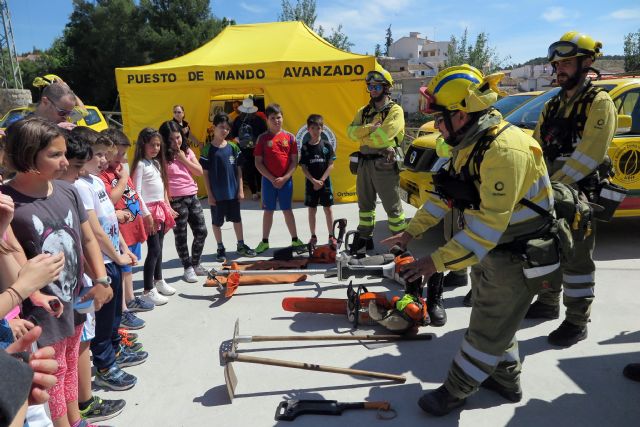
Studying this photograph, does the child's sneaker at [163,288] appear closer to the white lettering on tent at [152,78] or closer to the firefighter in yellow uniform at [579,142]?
the firefighter in yellow uniform at [579,142]

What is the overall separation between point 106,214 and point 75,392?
1213 millimetres

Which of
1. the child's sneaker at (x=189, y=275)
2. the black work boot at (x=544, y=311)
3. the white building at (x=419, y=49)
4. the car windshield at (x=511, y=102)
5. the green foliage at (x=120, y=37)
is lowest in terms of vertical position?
the black work boot at (x=544, y=311)

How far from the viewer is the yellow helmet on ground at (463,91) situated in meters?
2.52

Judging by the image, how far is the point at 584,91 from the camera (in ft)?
12.0

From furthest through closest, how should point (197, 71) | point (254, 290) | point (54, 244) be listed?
point (197, 71), point (254, 290), point (54, 244)

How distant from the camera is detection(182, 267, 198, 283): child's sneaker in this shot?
5234 mm

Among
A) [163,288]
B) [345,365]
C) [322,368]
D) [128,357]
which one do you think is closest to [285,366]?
[322,368]

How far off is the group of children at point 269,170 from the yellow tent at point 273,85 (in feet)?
10.1

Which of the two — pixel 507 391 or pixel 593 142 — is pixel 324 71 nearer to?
pixel 593 142

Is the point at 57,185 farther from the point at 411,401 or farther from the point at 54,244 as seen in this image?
the point at 411,401

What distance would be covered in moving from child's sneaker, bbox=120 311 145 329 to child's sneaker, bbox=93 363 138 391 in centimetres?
91

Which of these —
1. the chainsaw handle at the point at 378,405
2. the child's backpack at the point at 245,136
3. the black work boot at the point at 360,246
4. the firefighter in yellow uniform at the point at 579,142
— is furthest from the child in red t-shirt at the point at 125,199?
the child's backpack at the point at 245,136

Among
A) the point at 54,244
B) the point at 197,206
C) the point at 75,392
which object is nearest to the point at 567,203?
the point at 54,244

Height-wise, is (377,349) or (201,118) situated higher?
(201,118)
